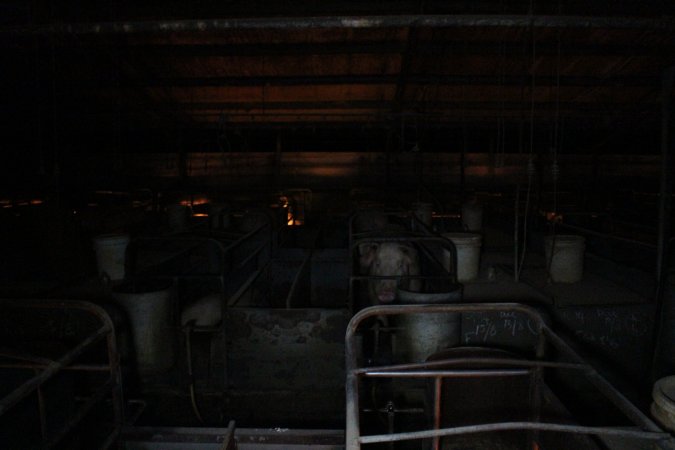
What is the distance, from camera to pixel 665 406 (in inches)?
88.2

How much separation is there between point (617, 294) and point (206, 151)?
12.7 metres

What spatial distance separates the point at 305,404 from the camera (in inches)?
204

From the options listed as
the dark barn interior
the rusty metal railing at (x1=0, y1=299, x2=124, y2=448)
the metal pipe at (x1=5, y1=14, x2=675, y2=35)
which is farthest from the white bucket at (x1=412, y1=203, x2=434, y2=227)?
the rusty metal railing at (x1=0, y1=299, x2=124, y2=448)

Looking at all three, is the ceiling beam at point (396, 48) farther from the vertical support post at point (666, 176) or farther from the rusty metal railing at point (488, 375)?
the rusty metal railing at point (488, 375)

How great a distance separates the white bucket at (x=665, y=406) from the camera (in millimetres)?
2215

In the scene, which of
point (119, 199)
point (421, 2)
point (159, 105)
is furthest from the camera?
point (119, 199)

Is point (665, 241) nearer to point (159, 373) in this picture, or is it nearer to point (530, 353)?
point (530, 353)

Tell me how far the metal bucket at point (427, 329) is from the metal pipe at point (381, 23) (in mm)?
2825

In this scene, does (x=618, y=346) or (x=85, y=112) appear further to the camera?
(x=85, y=112)

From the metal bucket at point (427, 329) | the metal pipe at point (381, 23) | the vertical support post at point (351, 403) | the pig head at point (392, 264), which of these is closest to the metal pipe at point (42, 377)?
the vertical support post at point (351, 403)

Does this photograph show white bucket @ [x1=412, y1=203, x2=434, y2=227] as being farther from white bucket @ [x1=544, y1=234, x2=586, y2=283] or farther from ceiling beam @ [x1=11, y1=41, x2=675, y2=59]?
ceiling beam @ [x1=11, y1=41, x2=675, y2=59]

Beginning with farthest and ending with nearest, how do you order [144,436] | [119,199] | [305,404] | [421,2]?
[119,199], [421,2], [305,404], [144,436]

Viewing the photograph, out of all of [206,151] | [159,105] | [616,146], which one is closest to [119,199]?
[206,151]

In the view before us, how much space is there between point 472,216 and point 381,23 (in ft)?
19.1
